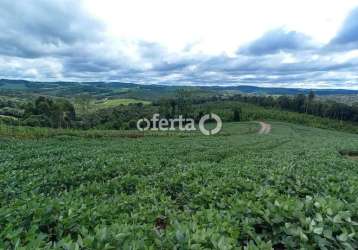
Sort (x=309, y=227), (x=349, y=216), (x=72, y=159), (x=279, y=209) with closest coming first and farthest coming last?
(x=309, y=227) → (x=349, y=216) → (x=279, y=209) → (x=72, y=159)

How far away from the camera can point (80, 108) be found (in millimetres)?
95438

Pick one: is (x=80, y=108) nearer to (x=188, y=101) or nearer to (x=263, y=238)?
(x=188, y=101)

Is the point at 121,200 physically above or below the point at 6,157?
above

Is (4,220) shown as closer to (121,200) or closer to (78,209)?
(78,209)

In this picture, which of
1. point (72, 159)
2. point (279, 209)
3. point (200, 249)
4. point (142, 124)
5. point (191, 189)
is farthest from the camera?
point (142, 124)

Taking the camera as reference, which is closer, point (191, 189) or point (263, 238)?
point (263, 238)

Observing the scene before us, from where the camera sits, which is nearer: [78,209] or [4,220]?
[4,220]

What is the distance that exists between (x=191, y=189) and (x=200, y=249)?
313 centimetres

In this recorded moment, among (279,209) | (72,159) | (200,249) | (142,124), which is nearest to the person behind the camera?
(200,249)

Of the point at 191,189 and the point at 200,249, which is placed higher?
the point at 200,249

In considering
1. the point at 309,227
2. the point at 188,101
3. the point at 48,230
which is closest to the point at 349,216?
the point at 309,227

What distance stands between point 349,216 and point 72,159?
1429cm

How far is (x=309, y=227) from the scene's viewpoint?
2.68m

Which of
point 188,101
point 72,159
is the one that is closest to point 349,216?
point 72,159
